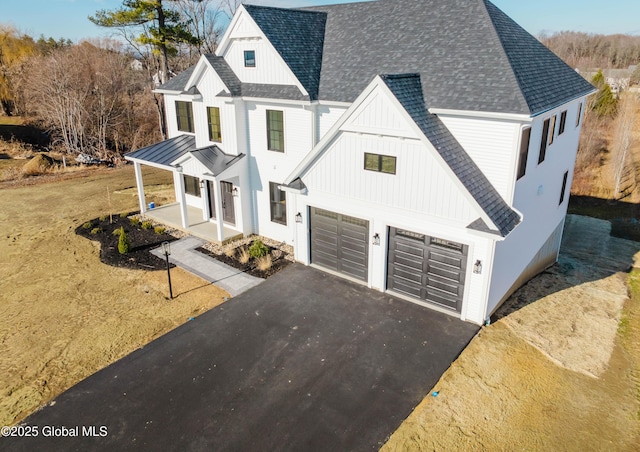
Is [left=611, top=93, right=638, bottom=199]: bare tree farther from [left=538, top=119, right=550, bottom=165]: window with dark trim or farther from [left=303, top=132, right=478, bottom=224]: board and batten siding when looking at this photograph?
[left=303, top=132, right=478, bottom=224]: board and batten siding

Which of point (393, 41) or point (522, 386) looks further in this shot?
point (393, 41)

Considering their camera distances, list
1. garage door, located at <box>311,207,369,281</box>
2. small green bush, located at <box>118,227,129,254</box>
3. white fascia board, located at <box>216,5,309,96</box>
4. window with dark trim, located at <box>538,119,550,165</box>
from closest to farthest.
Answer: window with dark trim, located at <box>538,119,550,165</box>, garage door, located at <box>311,207,369,281</box>, white fascia board, located at <box>216,5,309,96</box>, small green bush, located at <box>118,227,129,254</box>

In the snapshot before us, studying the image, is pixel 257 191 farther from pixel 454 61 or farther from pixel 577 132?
pixel 577 132

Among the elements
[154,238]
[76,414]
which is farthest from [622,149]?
[76,414]

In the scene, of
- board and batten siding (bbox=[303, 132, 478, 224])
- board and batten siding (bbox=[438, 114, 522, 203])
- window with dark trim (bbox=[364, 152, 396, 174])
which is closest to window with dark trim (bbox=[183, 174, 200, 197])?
board and batten siding (bbox=[303, 132, 478, 224])

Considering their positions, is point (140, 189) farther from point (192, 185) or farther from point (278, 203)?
point (278, 203)

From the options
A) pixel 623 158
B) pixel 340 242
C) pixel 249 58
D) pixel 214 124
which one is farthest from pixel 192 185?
pixel 623 158

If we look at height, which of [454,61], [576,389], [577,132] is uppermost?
[454,61]
